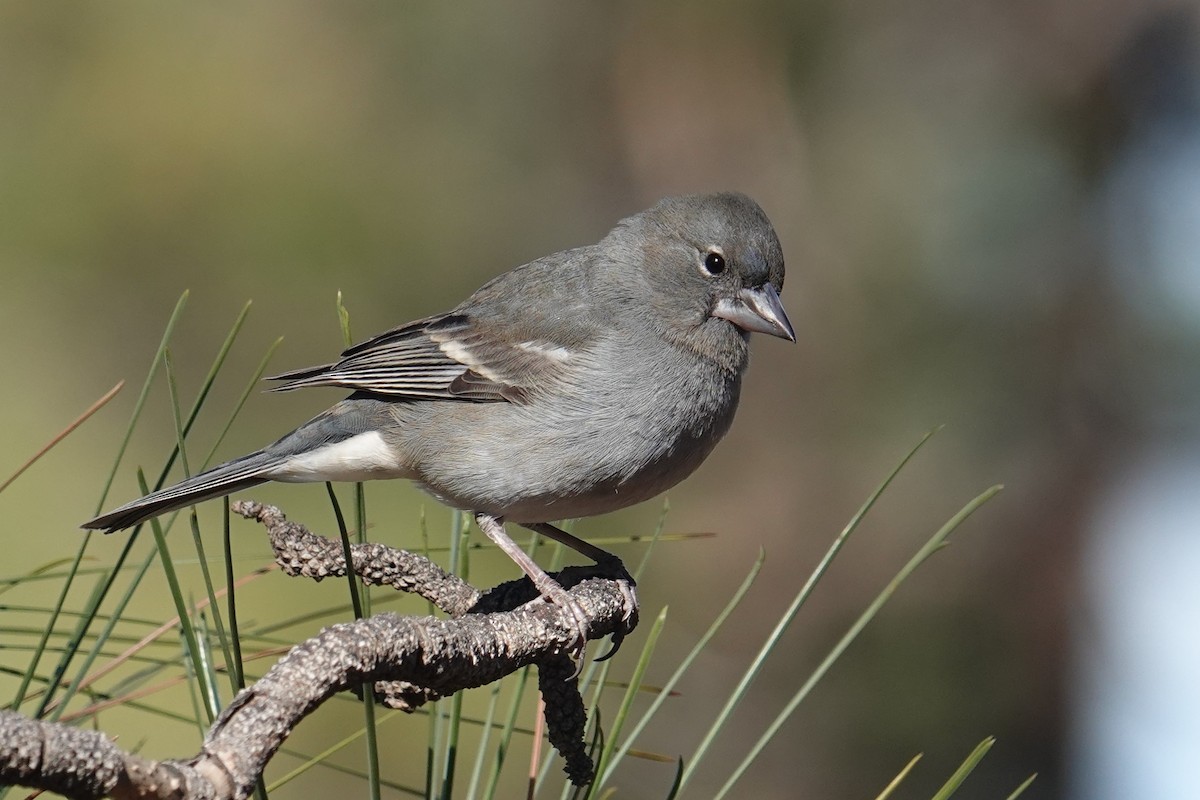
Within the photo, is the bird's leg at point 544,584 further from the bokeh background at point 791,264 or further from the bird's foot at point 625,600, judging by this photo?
the bokeh background at point 791,264

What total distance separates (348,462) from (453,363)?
453 mm

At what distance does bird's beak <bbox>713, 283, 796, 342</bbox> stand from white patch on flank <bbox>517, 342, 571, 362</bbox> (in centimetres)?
48

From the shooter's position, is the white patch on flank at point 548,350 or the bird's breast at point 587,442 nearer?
the bird's breast at point 587,442

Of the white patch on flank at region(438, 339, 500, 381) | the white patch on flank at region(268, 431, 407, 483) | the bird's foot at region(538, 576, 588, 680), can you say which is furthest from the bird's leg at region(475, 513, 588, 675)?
the white patch on flank at region(438, 339, 500, 381)

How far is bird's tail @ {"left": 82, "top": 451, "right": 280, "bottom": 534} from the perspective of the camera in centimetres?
240

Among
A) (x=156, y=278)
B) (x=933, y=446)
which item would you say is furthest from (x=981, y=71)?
(x=156, y=278)

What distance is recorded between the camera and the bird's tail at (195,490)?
2400 millimetres

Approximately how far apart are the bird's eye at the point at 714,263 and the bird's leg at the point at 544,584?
39.9 inches

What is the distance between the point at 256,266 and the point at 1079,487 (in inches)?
165

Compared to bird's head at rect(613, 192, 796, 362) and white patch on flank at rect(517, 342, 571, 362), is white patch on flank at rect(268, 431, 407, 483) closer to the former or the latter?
white patch on flank at rect(517, 342, 571, 362)

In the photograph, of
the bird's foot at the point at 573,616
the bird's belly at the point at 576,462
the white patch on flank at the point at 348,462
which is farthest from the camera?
the white patch on flank at the point at 348,462

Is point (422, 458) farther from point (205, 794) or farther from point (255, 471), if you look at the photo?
point (205, 794)

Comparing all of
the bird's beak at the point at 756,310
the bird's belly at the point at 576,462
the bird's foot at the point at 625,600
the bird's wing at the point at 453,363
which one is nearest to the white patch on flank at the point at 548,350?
the bird's wing at the point at 453,363

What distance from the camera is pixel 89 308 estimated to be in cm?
566
